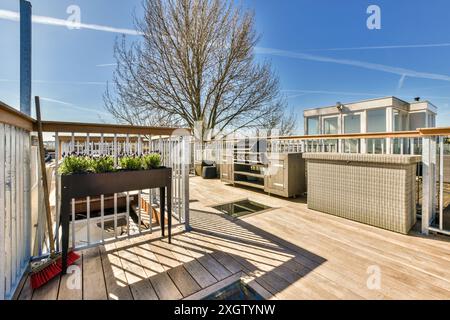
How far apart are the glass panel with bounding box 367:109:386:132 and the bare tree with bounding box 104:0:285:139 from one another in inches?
143

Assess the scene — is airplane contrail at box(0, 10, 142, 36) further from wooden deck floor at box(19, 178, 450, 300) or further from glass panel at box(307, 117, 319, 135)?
glass panel at box(307, 117, 319, 135)

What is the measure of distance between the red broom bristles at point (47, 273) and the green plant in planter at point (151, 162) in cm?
99

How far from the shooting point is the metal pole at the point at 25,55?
72.6 inches

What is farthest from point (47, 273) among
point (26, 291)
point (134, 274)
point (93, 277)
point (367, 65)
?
point (367, 65)

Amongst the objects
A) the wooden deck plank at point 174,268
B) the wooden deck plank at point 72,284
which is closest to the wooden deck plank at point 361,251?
the wooden deck plank at point 174,268

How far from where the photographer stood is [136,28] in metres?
7.62

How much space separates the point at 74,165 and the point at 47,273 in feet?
2.71

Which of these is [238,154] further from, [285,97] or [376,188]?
[285,97]

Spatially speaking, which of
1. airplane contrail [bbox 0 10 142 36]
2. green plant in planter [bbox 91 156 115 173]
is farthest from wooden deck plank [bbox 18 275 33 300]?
airplane contrail [bbox 0 10 142 36]

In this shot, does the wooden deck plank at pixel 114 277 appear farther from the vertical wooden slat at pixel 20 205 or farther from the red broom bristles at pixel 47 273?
the vertical wooden slat at pixel 20 205

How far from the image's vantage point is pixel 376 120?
7.86 meters

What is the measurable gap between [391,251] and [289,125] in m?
13.5

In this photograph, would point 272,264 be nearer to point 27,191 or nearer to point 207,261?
point 207,261
